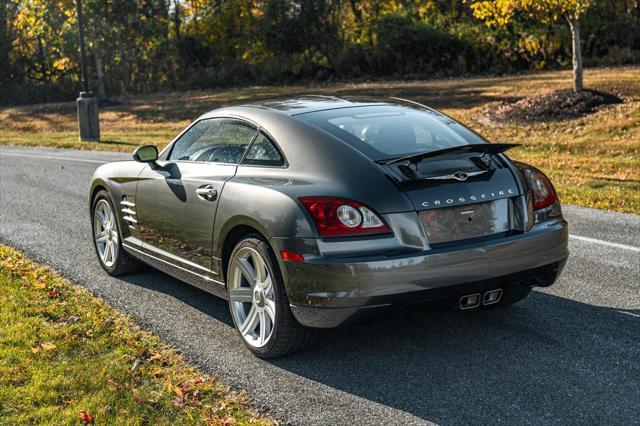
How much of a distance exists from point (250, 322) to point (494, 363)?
154 cm

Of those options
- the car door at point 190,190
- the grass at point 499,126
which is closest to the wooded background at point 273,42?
the grass at point 499,126

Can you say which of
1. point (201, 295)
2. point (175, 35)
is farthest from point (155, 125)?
point (201, 295)

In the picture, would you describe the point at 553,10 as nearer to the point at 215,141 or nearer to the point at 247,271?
the point at 215,141

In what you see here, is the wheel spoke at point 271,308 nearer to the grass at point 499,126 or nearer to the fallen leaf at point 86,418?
the fallen leaf at point 86,418

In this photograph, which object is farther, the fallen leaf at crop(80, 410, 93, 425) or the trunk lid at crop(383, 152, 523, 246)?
the trunk lid at crop(383, 152, 523, 246)

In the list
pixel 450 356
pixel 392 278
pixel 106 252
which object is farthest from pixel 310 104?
pixel 106 252

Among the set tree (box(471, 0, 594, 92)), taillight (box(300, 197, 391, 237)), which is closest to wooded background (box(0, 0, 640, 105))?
tree (box(471, 0, 594, 92))

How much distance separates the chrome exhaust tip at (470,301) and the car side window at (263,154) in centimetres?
141

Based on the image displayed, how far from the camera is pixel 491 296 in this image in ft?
16.9

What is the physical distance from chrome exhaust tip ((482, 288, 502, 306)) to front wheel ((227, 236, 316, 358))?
1.04 m

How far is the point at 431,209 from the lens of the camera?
4875mm

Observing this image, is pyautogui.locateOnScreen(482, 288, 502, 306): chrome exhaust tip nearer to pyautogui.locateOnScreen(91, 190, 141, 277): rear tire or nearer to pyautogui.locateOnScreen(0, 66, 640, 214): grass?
pyautogui.locateOnScreen(91, 190, 141, 277): rear tire

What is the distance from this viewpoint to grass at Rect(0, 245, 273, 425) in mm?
4500

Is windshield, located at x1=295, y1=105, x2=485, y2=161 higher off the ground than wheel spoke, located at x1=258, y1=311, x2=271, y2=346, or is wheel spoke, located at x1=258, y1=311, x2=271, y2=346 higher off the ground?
windshield, located at x1=295, y1=105, x2=485, y2=161
